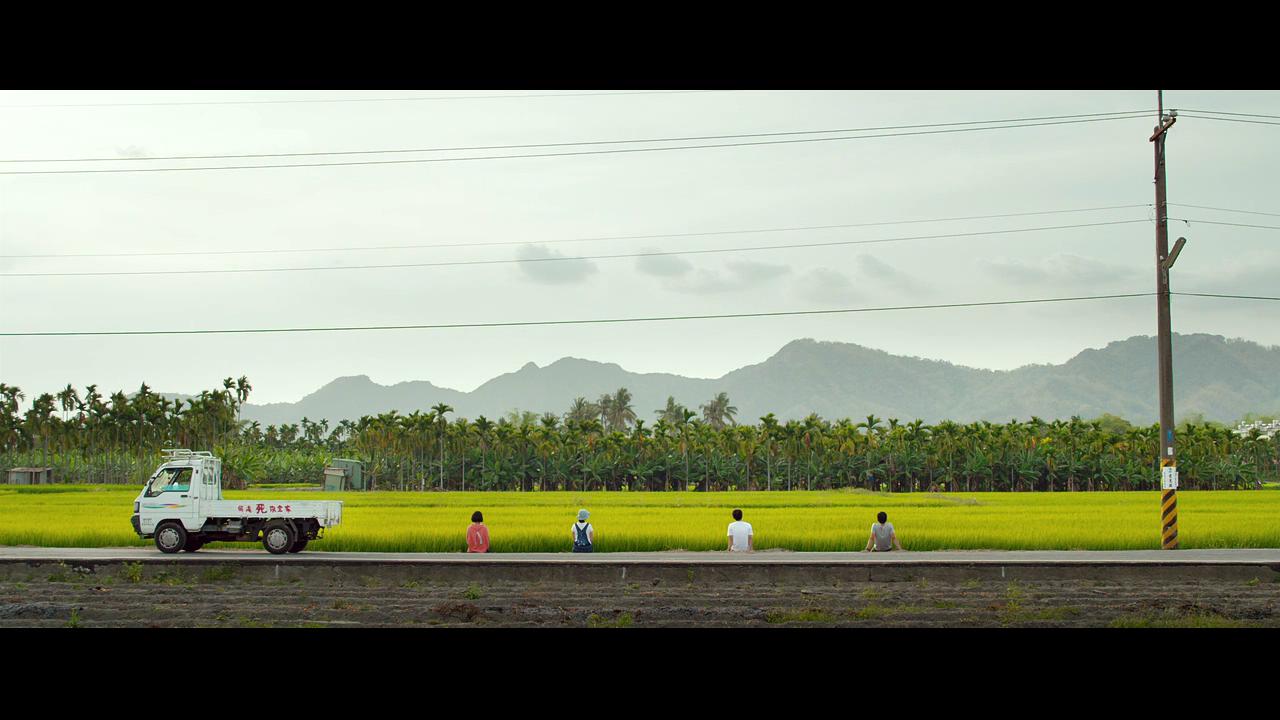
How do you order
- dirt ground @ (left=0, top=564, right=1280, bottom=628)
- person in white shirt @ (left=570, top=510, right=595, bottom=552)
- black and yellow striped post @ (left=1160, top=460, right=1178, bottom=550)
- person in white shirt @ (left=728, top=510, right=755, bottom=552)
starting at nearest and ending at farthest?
dirt ground @ (left=0, top=564, right=1280, bottom=628) → person in white shirt @ (left=570, top=510, right=595, bottom=552) → person in white shirt @ (left=728, top=510, right=755, bottom=552) → black and yellow striped post @ (left=1160, top=460, right=1178, bottom=550)

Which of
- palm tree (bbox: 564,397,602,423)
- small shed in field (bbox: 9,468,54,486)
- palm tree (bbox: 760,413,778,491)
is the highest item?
palm tree (bbox: 564,397,602,423)

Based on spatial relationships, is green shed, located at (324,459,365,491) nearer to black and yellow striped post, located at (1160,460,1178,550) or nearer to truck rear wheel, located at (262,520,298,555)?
truck rear wheel, located at (262,520,298,555)

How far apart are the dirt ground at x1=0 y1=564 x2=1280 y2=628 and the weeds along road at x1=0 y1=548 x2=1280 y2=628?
0.13 feet

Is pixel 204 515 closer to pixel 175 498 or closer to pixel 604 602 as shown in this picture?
pixel 175 498

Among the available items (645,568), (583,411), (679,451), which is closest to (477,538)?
(645,568)

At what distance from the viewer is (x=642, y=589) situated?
18.9 metres

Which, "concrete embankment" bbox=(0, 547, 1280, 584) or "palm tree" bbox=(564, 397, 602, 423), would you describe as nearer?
"concrete embankment" bbox=(0, 547, 1280, 584)

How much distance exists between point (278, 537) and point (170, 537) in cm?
246

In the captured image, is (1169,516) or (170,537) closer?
(170,537)

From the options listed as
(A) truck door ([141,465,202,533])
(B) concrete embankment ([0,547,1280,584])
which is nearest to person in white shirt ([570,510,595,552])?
(B) concrete embankment ([0,547,1280,584])

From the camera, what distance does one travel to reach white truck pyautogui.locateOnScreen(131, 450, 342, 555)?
23.3m
